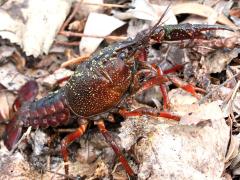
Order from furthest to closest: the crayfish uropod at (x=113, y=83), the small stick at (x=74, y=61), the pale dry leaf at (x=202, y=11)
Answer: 1. the small stick at (x=74, y=61)
2. the pale dry leaf at (x=202, y=11)
3. the crayfish uropod at (x=113, y=83)

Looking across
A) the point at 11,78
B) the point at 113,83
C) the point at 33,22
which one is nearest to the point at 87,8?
the point at 33,22

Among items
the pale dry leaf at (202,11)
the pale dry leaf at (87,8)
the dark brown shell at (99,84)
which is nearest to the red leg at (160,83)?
the dark brown shell at (99,84)

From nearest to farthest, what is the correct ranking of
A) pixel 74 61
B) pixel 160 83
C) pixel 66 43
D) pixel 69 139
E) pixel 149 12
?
1. pixel 160 83
2. pixel 69 139
3. pixel 149 12
4. pixel 74 61
5. pixel 66 43

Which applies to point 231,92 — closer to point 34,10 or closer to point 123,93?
point 123,93

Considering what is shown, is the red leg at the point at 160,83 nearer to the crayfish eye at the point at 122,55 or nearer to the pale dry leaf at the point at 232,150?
the crayfish eye at the point at 122,55

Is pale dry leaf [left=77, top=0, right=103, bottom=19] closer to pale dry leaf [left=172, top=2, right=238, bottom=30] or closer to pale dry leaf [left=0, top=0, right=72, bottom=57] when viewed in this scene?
pale dry leaf [left=0, top=0, right=72, bottom=57]

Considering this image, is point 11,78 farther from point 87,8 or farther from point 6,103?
point 87,8
